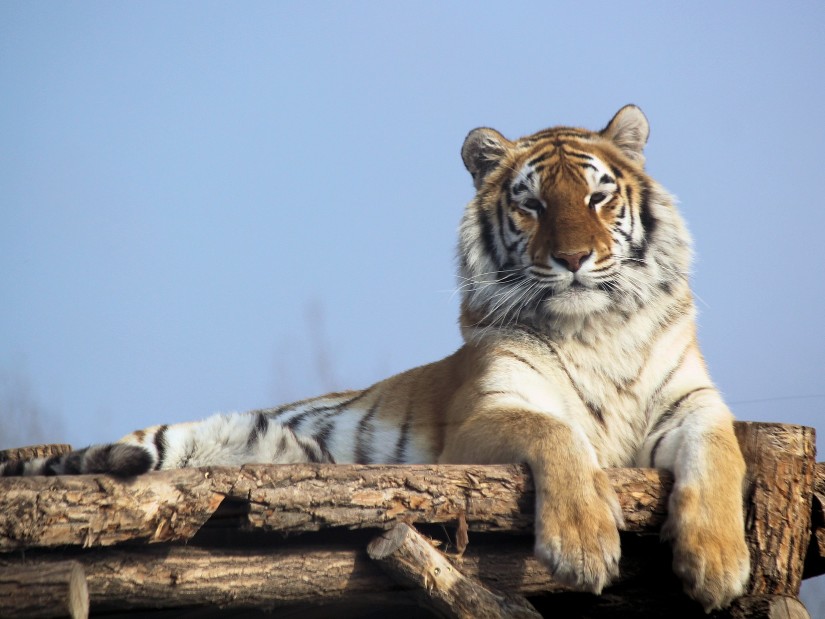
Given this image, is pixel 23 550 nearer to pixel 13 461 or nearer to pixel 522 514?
pixel 13 461

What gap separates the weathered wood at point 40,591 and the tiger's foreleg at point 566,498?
853 millimetres

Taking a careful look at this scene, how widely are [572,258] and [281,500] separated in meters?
0.97

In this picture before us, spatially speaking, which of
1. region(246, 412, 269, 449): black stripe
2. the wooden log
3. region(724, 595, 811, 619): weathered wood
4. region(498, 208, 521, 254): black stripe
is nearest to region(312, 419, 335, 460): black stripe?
region(246, 412, 269, 449): black stripe

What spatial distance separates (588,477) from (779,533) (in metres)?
0.51

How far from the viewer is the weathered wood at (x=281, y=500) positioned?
63.3 inches

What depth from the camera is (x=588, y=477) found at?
1931 mm

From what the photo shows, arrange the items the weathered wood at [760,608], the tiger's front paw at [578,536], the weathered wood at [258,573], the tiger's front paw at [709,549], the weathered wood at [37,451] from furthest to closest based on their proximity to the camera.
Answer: the weathered wood at [37,451] < the weathered wood at [760,608] < the tiger's front paw at [709,549] < the tiger's front paw at [578,536] < the weathered wood at [258,573]

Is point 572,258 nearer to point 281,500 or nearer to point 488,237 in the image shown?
point 488,237

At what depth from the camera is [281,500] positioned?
178cm

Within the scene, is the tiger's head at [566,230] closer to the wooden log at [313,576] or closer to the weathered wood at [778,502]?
the weathered wood at [778,502]

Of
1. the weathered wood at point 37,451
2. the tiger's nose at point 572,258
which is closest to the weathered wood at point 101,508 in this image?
the weathered wood at point 37,451

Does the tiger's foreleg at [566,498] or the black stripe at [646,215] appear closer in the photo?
the tiger's foreleg at [566,498]

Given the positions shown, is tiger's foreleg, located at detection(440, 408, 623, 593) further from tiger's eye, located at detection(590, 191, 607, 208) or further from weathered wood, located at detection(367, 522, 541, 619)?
tiger's eye, located at detection(590, 191, 607, 208)

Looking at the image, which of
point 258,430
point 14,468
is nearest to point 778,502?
point 258,430
